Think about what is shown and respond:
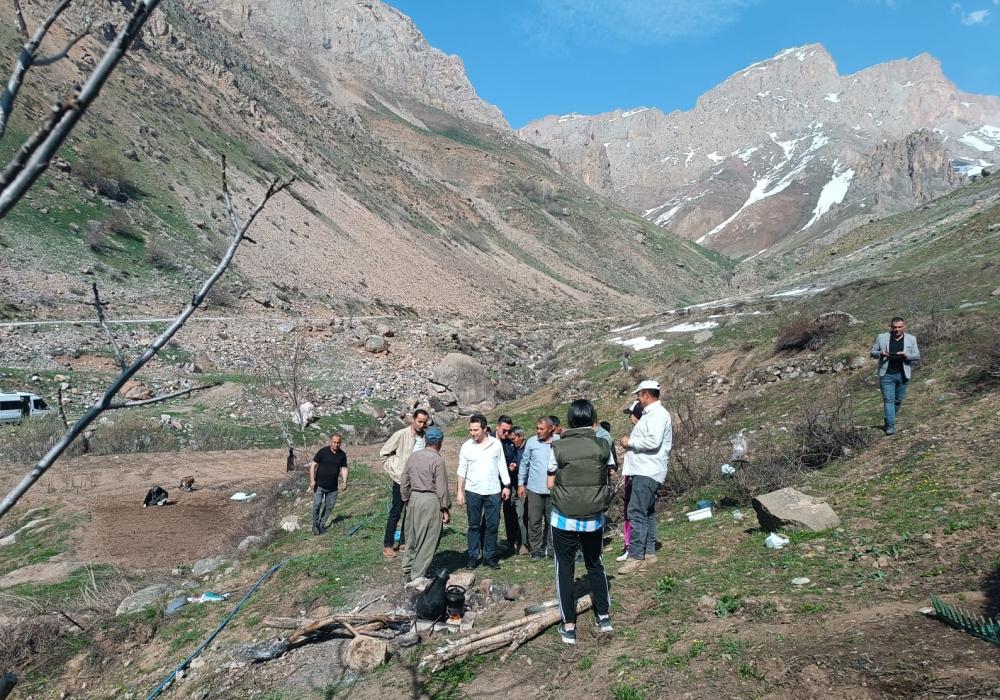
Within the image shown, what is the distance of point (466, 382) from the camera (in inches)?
918

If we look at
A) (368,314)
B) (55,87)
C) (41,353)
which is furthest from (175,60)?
(41,353)

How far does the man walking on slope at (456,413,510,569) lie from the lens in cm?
675

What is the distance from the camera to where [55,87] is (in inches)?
1321

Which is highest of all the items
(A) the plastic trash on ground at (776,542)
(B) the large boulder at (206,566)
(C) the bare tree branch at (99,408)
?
(C) the bare tree branch at (99,408)

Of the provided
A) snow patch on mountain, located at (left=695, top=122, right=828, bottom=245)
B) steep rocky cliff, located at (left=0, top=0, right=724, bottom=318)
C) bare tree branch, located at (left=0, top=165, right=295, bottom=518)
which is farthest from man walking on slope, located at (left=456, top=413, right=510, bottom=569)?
snow patch on mountain, located at (left=695, top=122, right=828, bottom=245)

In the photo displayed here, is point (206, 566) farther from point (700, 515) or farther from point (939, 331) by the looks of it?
point (939, 331)

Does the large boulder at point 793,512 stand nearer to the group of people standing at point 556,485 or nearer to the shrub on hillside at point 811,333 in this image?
the group of people standing at point 556,485

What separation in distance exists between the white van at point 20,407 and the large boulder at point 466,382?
12.5 meters

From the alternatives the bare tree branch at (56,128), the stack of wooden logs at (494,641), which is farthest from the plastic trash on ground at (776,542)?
the bare tree branch at (56,128)

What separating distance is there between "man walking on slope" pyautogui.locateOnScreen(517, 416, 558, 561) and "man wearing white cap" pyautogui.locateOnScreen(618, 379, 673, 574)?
3.94 feet

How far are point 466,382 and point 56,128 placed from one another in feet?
71.5

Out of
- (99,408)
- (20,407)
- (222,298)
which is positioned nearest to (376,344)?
(222,298)

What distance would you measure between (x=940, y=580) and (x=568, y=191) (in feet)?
299

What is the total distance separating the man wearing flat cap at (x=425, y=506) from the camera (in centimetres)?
629
